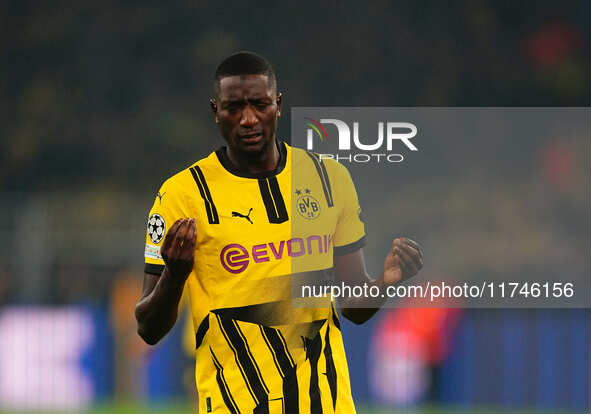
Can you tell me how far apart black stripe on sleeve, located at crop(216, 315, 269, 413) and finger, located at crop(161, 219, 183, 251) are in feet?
1.41

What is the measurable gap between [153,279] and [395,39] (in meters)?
21.7

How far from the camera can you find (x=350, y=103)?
79.3ft

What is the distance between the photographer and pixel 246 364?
14.4 ft

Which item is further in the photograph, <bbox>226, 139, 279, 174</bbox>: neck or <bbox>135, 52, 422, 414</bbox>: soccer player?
<bbox>226, 139, 279, 174</bbox>: neck

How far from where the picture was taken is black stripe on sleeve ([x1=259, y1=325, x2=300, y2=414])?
173 inches

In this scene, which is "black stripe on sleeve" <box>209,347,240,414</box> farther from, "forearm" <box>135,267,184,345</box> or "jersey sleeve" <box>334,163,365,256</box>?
"jersey sleeve" <box>334,163,365,256</box>

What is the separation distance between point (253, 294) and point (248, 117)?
65cm

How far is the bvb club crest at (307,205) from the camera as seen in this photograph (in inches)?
179

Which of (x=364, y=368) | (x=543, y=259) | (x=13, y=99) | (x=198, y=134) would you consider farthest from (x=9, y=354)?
(x=13, y=99)

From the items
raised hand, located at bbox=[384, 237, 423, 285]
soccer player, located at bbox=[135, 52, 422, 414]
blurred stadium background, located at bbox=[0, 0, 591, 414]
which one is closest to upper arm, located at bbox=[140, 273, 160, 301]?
soccer player, located at bbox=[135, 52, 422, 414]

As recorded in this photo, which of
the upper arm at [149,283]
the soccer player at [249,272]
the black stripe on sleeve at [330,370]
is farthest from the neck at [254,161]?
the black stripe on sleeve at [330,370]

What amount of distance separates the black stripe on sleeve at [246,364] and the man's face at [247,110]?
672mm

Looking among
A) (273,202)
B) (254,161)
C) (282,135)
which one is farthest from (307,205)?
(282,135)

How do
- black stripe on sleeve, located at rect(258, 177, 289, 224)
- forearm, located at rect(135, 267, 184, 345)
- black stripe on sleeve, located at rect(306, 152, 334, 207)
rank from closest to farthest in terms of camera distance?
forearm, located at rect(135, 267, 184, 345)
black stripe on sleeve, located at rect(258, 177, 289, 224)
black stripe on sleeve, located at rect(306, 152, 334, 207)
